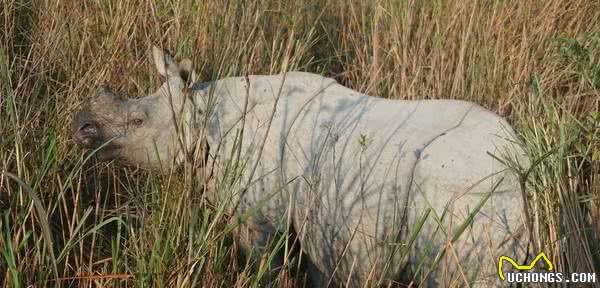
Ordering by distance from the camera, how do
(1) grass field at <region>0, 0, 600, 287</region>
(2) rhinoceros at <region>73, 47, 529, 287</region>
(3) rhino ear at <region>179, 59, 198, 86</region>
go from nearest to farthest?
1. (1) grass field at <region>0, 0, 600, 287</region>
2. (2) rhinoceros at <region>73, 47, 529, 287</region>
3. (3) rhino ear at <region>179, 59, 198, 86</region>

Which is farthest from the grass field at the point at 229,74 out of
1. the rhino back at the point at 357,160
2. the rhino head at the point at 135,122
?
the rhino back at the point at 357,160

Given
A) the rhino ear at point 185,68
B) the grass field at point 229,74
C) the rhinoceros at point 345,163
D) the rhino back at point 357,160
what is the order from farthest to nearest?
the rhino ear at point 185,68
the rhino back at point 357,160
the rhinoceros at point 345,163
the grass field at point 229,74

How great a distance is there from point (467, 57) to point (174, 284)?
294cm

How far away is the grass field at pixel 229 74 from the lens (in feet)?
10.5

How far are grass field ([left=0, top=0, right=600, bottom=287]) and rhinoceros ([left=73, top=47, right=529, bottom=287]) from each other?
0.15 meters

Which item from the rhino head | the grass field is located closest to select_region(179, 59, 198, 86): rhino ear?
the rhino head

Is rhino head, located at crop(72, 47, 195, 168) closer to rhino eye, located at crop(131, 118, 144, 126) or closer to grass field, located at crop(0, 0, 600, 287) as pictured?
rhino eye, located at crop(131, 118, 144, 126)

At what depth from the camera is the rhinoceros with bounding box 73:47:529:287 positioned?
3.29 m

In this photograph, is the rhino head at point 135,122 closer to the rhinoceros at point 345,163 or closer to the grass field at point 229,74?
the rhinoceros at point 345,163

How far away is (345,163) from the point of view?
366 centimetres

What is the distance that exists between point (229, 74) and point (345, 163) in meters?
1.14

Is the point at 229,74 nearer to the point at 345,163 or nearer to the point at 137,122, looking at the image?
the point at 137,122

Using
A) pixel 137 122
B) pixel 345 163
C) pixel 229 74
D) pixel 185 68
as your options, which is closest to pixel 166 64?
pixel 185 68

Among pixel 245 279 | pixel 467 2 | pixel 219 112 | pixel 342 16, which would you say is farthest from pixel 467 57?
pixel 245 279
